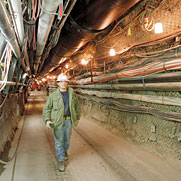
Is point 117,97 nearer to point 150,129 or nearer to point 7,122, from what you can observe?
point 150,129

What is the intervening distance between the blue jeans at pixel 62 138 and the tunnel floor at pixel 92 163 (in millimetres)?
259

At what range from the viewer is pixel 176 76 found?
225 cm

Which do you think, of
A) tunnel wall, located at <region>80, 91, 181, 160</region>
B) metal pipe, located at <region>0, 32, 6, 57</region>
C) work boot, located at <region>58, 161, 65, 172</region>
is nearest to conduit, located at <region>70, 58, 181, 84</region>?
Result: tunnel wall, located at <region>80, 91, 181, 160</region>

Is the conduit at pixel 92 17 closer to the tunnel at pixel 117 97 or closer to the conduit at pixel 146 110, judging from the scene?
the tunnel at pixel 117 97

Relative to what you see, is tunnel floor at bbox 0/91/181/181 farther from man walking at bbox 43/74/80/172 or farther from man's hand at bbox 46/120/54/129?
man's hand at bbox 46/120/54/129

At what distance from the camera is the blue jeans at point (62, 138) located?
2505mm

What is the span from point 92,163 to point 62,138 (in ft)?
2.24

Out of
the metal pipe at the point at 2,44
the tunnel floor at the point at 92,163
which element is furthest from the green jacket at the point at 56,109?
the metal pipe at the point at 2,44

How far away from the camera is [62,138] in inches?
101

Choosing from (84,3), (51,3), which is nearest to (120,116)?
(84,3)

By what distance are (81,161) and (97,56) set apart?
10.0ft

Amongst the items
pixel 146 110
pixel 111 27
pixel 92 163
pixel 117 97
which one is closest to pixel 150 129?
pixel 146 110

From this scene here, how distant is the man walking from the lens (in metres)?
2.51

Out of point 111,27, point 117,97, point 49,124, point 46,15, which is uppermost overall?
point 111,27
